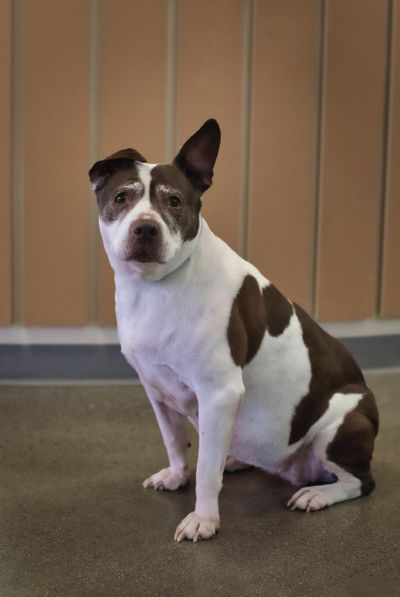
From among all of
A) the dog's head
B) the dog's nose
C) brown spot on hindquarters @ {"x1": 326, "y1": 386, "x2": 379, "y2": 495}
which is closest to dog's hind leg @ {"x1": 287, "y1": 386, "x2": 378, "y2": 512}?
brown spot on hindquarters @ {"x1": 326, "y1": 386, "x2": 379, "y2": 495}

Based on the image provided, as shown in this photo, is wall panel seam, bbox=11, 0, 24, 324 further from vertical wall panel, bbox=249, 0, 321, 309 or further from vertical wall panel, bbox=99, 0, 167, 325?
vertical wall panel, bbox=249, 0, 321, 309

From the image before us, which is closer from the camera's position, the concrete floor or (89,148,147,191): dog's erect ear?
the concrete floor

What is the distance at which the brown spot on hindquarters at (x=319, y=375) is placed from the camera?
6.88 feet

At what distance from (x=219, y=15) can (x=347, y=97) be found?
0.67 m

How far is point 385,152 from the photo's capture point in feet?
11.6

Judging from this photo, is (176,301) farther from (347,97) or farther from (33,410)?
(347,97)

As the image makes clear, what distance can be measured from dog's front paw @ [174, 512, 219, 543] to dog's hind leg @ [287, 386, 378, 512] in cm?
29

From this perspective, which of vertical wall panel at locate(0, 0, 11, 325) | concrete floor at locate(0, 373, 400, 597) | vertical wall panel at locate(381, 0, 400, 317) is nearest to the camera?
concrete floor at locate(0, 373, 400, 597)

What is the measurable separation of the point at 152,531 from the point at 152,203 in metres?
0.82

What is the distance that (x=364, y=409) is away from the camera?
7.08 feet

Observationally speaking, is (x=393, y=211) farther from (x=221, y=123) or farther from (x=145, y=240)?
(x=145, y=240)

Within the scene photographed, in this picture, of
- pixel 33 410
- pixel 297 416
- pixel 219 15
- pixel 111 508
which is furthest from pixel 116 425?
pixel 219 15

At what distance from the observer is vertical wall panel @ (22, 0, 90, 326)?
3150 mm

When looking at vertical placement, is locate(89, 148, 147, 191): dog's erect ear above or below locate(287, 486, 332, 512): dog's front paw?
above
